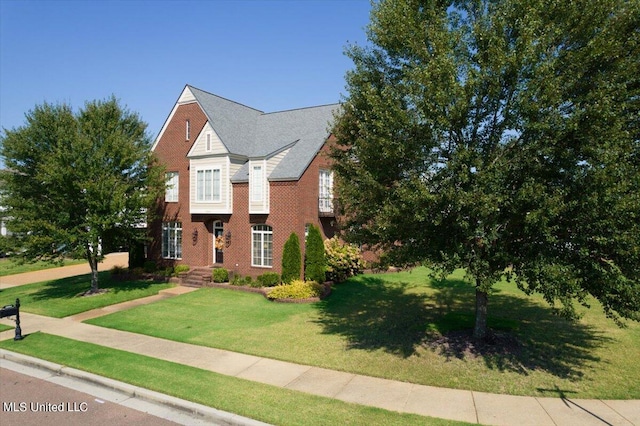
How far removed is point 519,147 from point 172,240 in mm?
21593

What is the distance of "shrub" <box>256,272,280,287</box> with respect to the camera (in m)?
20.3

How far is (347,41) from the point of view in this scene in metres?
12.3

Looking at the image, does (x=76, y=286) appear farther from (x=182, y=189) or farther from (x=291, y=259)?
(x=291, y=259)

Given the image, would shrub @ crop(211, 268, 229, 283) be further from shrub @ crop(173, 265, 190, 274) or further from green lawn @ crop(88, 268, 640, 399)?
shrub @ crop(173, 265, 190, 274)

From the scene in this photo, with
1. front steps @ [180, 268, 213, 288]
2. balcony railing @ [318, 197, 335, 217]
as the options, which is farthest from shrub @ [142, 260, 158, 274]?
balcony railing @ [318, 197, 335, 217]

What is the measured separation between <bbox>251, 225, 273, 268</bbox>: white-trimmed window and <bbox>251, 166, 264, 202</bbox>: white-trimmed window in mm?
1697

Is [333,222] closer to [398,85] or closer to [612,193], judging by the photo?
[398,85]

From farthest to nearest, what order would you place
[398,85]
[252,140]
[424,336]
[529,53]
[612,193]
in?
[252,140]
[424,336]
[398,85]
[529,53]
[612,193]

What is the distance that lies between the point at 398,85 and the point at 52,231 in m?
16.9

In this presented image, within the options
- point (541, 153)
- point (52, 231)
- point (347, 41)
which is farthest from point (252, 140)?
point (541, 153)

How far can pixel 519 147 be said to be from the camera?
9398mm

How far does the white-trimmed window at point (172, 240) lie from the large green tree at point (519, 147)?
57.5 feet

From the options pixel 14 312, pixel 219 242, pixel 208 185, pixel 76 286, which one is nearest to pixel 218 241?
pixel 219 242

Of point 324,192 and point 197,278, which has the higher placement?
point 324,192
